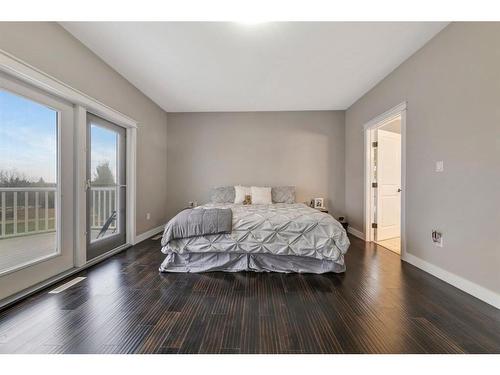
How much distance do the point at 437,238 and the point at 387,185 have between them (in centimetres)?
153

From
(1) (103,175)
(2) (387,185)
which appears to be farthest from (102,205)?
(2) (387,185)

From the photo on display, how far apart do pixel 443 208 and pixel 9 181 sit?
408 centimetres

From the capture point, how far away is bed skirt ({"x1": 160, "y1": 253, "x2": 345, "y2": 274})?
235 centimetres

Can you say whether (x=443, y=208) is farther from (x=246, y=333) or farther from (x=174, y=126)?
(x=174, y=126)

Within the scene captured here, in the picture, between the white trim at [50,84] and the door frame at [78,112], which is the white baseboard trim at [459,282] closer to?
the door frame at [78,112]

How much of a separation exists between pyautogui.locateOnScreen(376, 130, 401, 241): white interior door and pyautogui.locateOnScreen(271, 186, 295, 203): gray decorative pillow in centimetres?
148

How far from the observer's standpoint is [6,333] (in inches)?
53.7

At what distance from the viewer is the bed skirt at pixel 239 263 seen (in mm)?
2354

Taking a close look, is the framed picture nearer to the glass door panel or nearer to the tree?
the tree

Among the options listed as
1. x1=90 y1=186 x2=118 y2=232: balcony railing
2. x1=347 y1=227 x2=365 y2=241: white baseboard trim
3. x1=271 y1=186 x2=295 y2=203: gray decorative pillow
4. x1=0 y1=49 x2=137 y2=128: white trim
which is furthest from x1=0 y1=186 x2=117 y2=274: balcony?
x1=347 y1=227 x2=365 y2=241: white baseboard trim

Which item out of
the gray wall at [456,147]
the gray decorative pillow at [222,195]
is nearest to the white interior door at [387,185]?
the gray wall at [456,147]

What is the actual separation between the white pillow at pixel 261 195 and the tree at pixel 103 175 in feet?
7.68

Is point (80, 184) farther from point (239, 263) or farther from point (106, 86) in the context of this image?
point (239, 263)

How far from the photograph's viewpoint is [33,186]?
195 cm
